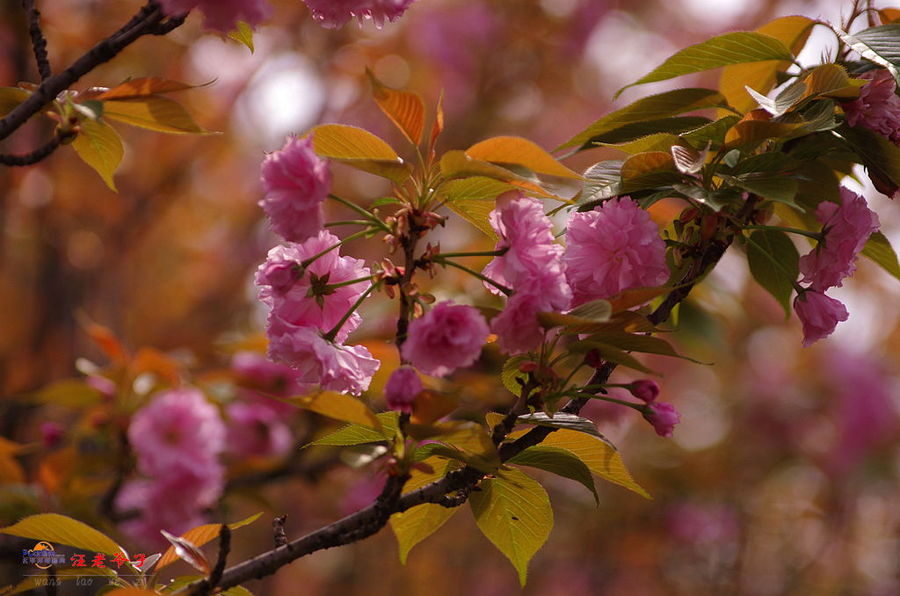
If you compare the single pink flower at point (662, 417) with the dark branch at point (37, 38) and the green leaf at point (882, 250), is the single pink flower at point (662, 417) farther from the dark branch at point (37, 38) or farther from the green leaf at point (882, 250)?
the dark branch at point (37, 38)

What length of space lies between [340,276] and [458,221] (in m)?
3.08

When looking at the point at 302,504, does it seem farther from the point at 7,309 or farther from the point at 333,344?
the point at 333,344

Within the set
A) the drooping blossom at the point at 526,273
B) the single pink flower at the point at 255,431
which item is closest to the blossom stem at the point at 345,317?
the drooping blossom at the point at 526,273

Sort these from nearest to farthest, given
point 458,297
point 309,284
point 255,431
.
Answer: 1. point 309,284
2. point 458,297
3. point 255,431

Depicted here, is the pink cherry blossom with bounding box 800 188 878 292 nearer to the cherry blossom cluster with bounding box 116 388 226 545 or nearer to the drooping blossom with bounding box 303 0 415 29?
the drooping blossom with bounding box 303 0 415 29

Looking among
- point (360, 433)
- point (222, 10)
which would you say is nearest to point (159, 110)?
point (222, 10)

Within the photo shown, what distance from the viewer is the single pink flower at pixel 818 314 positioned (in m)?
0.97

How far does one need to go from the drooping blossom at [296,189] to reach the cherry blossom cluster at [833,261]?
61 cm

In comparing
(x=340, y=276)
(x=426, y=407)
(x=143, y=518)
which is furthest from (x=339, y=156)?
(x=143, y=518)

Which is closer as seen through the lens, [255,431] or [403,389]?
[403,389]

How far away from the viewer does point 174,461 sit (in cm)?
209

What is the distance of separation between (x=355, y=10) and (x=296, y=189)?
0.25 meters

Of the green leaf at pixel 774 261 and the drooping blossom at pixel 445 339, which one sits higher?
the drooping blossom at pixel 445 339

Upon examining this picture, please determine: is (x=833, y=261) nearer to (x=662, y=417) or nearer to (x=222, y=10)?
(x=662, y=417)
